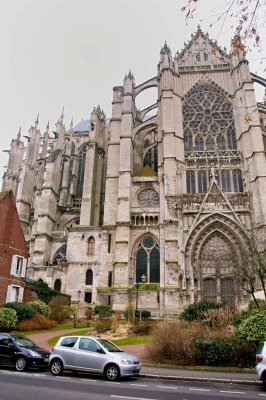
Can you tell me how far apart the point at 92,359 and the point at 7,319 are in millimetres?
11223

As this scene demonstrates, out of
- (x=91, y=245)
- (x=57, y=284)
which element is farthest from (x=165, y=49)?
(x=57, y=284)

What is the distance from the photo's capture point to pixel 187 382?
31.4 ft

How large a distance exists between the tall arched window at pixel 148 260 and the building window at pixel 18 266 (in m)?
10.7

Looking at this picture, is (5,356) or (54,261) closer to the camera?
(5,356)

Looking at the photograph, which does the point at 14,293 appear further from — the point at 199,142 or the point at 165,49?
the point at 165,49

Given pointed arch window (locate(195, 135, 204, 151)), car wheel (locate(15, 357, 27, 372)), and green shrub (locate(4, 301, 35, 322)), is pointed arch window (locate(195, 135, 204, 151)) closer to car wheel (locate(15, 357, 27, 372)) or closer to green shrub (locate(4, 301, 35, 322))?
green shrub (locate(4, 301, 35, 322))

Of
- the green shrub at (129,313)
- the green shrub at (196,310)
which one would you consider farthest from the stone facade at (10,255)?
the green shrub at (196,310)

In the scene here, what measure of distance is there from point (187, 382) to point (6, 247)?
1671cm

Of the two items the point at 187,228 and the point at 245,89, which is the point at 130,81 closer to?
the point at 245,89

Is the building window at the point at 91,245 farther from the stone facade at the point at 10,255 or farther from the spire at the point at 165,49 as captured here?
the spire at the point at 165,49

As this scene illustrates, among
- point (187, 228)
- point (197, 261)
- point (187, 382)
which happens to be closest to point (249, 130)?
point (187, 228)

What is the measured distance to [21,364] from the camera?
1063 centimetres

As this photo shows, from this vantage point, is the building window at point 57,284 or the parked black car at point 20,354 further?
the building window at point 57,284

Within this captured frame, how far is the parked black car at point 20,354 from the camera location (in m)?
10.6
